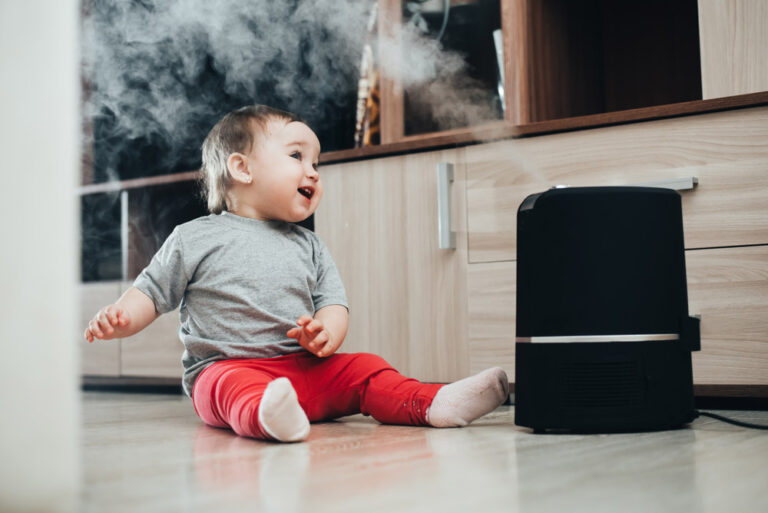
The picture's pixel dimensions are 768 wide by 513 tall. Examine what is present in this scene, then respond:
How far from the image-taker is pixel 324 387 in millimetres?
1176

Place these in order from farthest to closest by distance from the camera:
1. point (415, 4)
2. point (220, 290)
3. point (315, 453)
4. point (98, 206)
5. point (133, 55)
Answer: point (98, 206) < point (133, 55) < point (415, 4) < point (220, 290) < point (315, 453)

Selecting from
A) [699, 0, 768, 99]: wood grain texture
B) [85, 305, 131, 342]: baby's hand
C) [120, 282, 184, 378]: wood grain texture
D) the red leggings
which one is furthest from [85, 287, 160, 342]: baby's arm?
[699, 0, 768, 99]: wood grain texture

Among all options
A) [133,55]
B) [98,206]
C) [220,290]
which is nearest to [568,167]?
[220,290]

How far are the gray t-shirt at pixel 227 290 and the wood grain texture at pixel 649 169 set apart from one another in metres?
0.35

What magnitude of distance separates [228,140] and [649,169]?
26.4 inches

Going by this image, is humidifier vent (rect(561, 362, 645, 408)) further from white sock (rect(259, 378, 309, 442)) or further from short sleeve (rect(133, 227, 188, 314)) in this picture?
short sleeve (rect(133, 227, 188, 314))

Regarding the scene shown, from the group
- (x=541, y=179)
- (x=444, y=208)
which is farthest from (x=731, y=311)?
(x=444, y=208)

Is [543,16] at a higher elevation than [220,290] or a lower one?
higher

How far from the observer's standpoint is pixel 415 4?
1.76 meters

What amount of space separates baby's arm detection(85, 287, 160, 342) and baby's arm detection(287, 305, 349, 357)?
22 centimetres

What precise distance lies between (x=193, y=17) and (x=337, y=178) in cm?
53

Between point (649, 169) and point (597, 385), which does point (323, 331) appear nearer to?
point (597, 385)

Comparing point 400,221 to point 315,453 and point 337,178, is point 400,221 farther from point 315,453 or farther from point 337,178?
point 315,453

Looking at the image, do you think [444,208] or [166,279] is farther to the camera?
[444,208]
